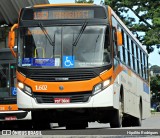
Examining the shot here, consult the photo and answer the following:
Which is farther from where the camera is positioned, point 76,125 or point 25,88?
point 76,125

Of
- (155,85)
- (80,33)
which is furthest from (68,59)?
(155,85)

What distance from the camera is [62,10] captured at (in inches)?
710

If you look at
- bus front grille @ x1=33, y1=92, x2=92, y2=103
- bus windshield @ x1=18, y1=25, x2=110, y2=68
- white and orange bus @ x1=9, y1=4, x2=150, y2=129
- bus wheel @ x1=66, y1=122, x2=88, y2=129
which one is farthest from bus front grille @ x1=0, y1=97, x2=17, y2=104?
bus front grille @ x1=33, y1=92, x2=92, y2=103

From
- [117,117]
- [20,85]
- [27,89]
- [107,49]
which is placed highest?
[107,49]

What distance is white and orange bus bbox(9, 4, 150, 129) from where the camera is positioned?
17.2 m

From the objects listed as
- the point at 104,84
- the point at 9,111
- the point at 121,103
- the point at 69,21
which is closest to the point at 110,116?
the point at 121,103

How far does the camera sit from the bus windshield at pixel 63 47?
56.8 ft

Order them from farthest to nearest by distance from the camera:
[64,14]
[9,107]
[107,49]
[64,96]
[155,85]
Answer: [155,85], [9,107], [64,14], [107,49], [64,96]

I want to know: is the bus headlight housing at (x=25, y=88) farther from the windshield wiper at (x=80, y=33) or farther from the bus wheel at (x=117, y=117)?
the bus wheel at (x=117, y=117)

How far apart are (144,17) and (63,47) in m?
42.1

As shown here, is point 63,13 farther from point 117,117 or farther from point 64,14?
point 117,117

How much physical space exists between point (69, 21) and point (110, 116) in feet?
9.86

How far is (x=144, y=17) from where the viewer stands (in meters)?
58.9

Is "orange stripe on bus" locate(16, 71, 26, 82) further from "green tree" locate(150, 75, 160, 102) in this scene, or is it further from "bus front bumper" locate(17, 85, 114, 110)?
"green tree" locate(150, 75, 160, 102)
